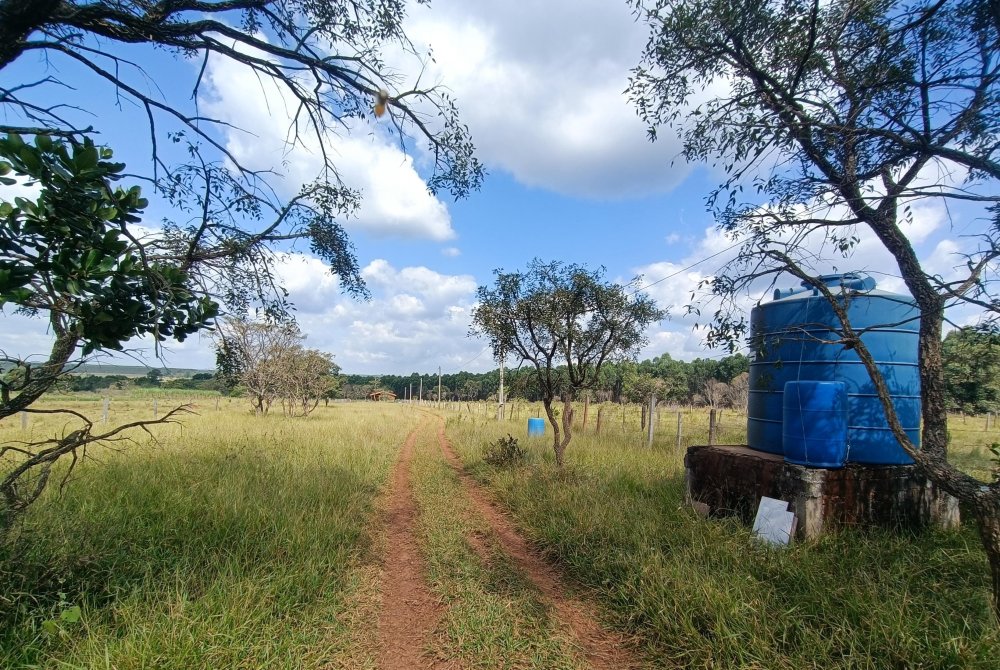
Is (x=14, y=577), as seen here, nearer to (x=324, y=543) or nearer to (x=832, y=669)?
(x=324, y=543)

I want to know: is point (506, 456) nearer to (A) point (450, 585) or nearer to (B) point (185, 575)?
(A) point (450, 585)

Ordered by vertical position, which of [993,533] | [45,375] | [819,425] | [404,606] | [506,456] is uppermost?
A: [45,375]

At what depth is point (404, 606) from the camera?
4133mm

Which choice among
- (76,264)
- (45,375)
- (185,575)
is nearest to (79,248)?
(76,264)

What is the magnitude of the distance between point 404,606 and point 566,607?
1479 millimetres

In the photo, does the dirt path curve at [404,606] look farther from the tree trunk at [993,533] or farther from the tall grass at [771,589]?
the tree trunk at [993,533]

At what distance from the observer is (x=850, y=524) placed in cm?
488

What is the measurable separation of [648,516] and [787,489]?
1.55 meters

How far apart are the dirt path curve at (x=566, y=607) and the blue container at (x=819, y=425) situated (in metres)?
2.99

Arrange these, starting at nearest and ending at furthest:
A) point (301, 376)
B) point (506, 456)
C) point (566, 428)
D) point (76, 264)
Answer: point (76, 264) < point (566, 428) < point (506, 456) < point (301, 376)

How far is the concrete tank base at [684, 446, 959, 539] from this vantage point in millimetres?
4812

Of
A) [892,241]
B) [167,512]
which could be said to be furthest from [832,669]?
[167,512]

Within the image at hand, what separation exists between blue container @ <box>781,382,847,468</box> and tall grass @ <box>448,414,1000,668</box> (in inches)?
30.9

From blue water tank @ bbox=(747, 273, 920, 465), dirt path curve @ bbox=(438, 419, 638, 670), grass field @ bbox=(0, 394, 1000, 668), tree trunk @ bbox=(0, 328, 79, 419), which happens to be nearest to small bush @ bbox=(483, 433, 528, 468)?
dirt path curve @ bbox=(438, 419, 638, 670)
